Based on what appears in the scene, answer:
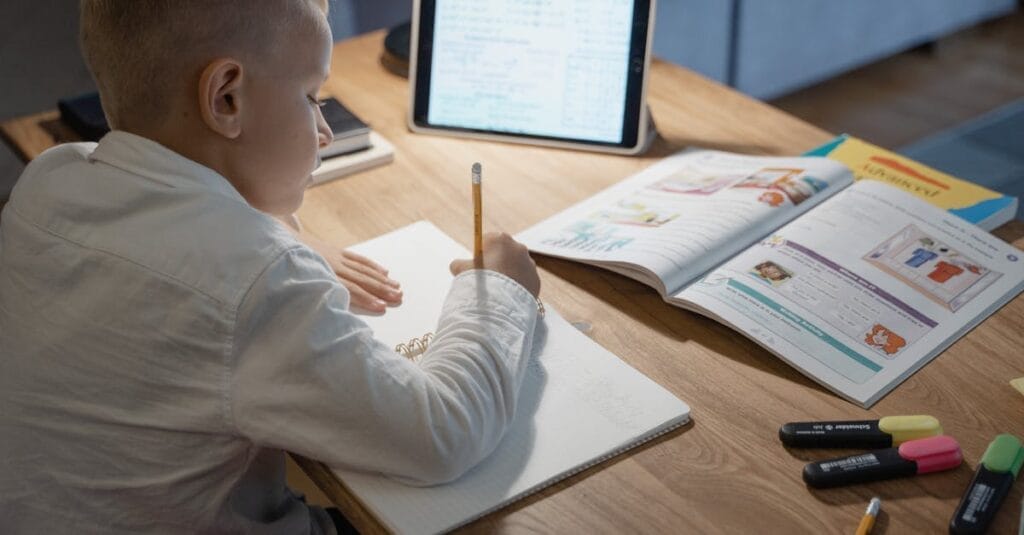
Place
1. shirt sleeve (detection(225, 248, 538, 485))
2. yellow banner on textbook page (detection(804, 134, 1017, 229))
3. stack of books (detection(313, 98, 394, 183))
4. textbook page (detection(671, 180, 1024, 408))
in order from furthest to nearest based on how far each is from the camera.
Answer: stack of books (detection(313, 98, 394, 183)), yellow banner on textbook page (detection(804, 134, 1017, 229)), textbook page (detection(671, 180, 1024, 408)), shirt sleeve (detection(225, 248, 538, 485))

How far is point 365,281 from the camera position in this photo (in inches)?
44.7

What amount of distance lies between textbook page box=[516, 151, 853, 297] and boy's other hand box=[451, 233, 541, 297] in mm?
111

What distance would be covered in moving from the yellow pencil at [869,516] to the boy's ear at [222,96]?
0.60 meters

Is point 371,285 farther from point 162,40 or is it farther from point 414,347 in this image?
point 162,40

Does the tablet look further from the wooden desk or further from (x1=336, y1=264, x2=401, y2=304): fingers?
(x1=336, y1=264, x2=401, y2=304): fingers

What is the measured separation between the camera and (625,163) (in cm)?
143

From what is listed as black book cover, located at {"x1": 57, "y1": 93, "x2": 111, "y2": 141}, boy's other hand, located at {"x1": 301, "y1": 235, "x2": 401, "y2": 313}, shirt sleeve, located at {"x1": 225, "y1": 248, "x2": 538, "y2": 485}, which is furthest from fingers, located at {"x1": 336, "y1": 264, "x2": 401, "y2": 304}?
black book cover, located at {"x1": 57, "y1": 93, "x2": 111, "y2": 141}

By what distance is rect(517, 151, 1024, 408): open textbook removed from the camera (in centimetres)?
105

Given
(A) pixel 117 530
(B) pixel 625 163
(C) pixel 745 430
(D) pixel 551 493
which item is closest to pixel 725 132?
(B) pixel 625 163

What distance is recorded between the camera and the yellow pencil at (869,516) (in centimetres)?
83

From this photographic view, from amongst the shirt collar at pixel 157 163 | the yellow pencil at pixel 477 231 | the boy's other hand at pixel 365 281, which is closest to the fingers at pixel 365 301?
the boy's other hand at pixel 365 281

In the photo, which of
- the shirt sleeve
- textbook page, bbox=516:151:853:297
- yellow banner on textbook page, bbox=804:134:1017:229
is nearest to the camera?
the shirt sleeve

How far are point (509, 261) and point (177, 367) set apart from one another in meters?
0.35

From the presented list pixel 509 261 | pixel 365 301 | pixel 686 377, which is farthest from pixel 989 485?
pixel 365 301
